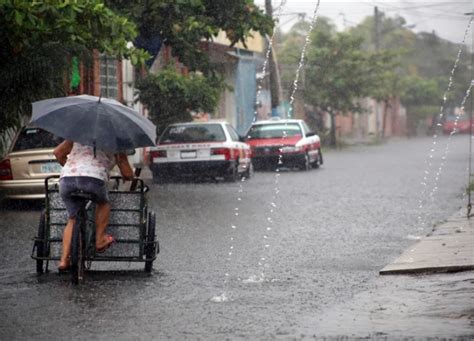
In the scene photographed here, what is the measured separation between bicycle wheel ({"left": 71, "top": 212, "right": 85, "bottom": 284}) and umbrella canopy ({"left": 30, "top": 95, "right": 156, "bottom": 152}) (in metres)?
0.70

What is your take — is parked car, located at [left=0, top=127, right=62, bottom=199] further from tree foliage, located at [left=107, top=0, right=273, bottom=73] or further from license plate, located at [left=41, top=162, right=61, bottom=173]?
tree foliage, located at [left=107, top=0, right=273, bottom=73]

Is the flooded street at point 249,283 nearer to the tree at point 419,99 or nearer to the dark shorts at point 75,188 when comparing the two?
the dark shorts at point 75,188

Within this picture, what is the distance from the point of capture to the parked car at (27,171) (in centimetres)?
1902

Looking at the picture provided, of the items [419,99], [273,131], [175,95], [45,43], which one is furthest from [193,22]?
[419,99]

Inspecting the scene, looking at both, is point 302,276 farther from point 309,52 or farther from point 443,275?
point 309,52

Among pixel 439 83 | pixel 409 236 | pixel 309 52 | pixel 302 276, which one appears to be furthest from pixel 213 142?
pixel 439 83

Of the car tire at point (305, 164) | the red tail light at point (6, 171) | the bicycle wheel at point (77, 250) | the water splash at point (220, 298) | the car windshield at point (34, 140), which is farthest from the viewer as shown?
the car tire at point (305, 164)

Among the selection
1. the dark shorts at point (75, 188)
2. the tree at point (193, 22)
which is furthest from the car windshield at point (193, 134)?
the dark shorts at point (75, 188)

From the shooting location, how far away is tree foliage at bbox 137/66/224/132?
3041 centimetres

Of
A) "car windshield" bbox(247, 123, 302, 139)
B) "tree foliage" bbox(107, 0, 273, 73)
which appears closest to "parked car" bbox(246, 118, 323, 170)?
"car windshield" bbox(247, 123, 302, 139)

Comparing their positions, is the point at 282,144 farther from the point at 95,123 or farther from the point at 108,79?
the point at 95,123

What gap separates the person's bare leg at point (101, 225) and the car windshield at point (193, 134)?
17.0m

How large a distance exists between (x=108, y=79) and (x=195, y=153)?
7808 mm

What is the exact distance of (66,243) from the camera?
1062 cm
